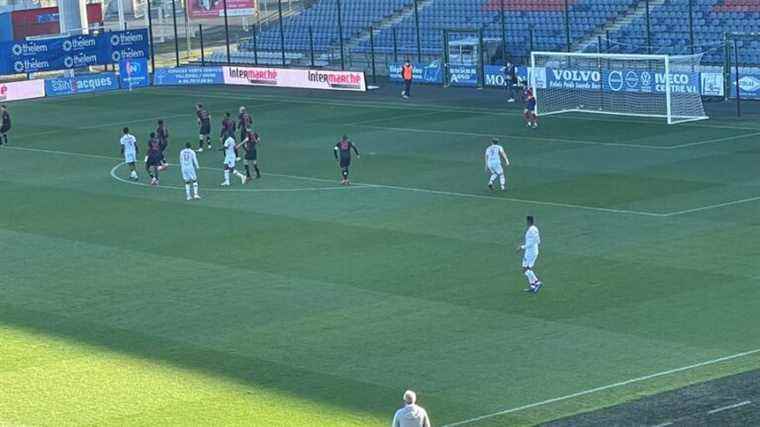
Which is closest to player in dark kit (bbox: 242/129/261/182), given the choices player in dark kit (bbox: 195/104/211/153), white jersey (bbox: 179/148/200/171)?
white jersey (bbox: 179/148/200/171)

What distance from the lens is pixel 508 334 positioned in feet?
94.9

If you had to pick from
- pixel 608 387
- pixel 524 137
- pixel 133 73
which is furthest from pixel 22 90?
pixel 608 387

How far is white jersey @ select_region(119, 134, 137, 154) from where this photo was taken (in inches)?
1976

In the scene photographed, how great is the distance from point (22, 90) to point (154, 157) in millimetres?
32731

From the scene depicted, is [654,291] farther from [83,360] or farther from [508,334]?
[83,360]

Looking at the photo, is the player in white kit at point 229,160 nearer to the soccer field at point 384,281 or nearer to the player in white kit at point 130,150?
the soccer field at point 384,281

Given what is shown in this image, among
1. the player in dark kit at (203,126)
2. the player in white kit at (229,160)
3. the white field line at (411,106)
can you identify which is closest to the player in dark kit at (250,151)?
the player in white kit at (229,160)

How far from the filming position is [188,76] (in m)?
83.8

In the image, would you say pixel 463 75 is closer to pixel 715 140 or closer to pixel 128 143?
pixel 715 140

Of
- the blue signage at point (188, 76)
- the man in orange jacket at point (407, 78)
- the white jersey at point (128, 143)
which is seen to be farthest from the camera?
the blue signage at point (188, 76)

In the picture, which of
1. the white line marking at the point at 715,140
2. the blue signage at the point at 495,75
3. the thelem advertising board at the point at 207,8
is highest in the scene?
the thelem advertising board at the point at 207,8

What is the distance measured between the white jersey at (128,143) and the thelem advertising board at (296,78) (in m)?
25.3

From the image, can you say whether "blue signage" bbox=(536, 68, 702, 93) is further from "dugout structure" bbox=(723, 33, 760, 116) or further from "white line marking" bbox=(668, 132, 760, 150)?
"white line marking" bbox=(668, 132, 760, 150)

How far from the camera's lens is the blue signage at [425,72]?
76.2 m
